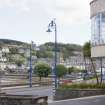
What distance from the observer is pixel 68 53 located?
157750 millimetres

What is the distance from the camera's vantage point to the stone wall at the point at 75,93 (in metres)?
33.4

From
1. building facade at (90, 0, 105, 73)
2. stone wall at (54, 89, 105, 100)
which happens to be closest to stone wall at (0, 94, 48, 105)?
stone wall at (54, 89, 105, 100)

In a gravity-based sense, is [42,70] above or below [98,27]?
below

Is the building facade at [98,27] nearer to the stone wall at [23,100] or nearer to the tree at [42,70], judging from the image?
the stone wall at [23,100]

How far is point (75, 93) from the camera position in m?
33.4

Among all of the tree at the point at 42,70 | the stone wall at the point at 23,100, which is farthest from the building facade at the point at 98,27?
the tree at the point at 42,70

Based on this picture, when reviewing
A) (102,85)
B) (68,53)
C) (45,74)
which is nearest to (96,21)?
(102,85)

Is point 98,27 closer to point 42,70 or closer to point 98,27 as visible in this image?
point 98,27

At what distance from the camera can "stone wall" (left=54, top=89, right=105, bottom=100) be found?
109 ft

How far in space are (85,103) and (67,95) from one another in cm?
551

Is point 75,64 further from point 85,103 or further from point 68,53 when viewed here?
point 85,103

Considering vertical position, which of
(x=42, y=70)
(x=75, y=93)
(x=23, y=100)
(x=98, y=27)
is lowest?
(x=75, y=93)

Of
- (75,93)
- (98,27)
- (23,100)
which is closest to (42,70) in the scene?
(98,27)

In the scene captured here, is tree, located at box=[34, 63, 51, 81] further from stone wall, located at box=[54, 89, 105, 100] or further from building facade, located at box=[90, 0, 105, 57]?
stone wall, located at box=[54, 89, 105, 100]
